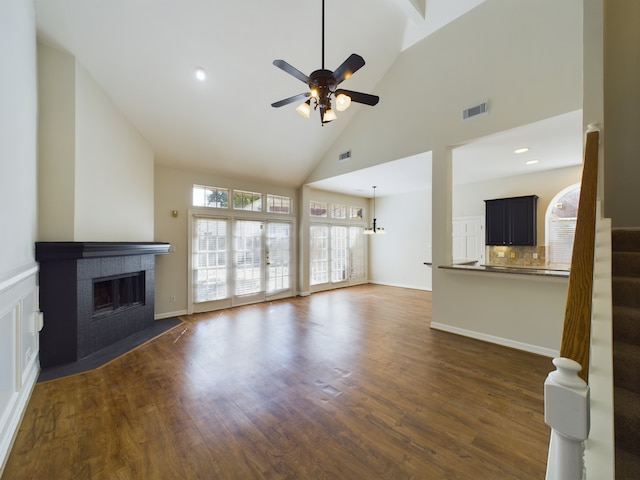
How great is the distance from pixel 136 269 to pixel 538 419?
5102mm

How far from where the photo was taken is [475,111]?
143 inches

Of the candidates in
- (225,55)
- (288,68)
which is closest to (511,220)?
(288,68)

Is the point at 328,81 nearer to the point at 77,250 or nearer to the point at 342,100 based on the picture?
the point at 342,100

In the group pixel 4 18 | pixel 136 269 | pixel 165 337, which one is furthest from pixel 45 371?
pixel 4 18

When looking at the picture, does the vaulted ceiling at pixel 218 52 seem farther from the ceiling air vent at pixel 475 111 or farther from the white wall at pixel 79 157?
the ceiling air vent at pixel 475 111

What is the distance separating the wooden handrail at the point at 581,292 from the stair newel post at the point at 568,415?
0.37 feet

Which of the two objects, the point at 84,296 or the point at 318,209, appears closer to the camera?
the point at 84,296

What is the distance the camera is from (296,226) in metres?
6.91

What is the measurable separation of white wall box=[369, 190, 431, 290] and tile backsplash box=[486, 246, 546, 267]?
1565mm

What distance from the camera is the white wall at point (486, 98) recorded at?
3.02m

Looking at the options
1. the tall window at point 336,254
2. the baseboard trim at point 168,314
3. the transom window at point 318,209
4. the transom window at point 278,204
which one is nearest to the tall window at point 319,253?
the tall window at point 336,254

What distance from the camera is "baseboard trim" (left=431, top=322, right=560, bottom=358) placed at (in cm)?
321

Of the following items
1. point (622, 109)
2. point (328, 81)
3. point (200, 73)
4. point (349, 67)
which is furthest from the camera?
point (200, 73)

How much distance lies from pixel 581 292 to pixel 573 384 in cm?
39
